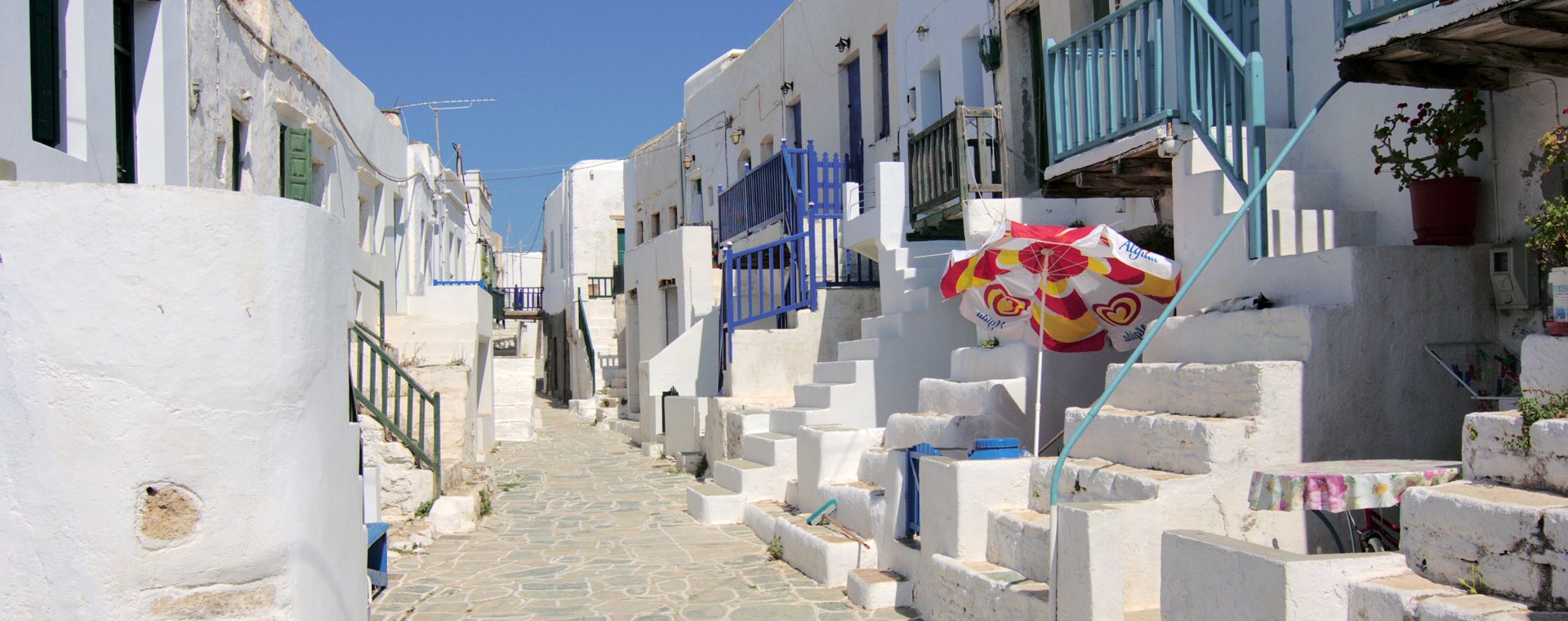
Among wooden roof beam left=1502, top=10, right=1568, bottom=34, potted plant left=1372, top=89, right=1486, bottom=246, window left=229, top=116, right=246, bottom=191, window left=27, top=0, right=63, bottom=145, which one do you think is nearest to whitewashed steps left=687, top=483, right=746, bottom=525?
window left=229, top=116, right=246, bottom=191

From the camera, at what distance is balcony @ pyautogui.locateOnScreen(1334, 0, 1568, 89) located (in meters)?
4.51

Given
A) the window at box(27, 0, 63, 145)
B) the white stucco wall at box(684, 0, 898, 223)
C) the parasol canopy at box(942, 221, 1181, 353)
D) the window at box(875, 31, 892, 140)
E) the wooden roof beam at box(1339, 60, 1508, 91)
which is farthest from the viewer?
the white stucco wall at box(684, 0, 898, 223)

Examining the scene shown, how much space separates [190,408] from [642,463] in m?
11.4

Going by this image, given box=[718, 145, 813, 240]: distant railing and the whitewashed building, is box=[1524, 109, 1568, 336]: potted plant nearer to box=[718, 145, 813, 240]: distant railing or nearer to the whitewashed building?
the whitewashed building

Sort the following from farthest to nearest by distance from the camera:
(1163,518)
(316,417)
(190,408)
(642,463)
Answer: (642,463)
(1163,518)
(316,417)
(190,408)

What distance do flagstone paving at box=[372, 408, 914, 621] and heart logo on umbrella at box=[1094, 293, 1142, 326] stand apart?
2335mm

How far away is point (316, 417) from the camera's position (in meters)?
4.13

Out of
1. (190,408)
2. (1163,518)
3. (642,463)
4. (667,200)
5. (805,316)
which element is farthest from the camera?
(667,200)

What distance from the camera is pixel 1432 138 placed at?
18.3ft

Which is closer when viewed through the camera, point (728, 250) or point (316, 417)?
point (316, 417)

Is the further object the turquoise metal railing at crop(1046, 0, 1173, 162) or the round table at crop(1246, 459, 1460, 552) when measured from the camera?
the turquoise metal railing at crop(1046, 0, 1173, 162)

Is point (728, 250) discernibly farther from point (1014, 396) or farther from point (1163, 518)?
point (1163, 518)

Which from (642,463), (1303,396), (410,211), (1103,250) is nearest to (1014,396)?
(1103,250)

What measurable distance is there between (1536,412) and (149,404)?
4672 mm
